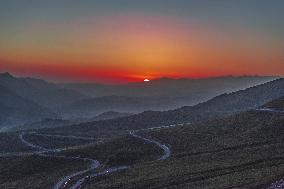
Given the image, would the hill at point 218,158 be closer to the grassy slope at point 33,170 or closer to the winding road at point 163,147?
the winding road at point 163,147

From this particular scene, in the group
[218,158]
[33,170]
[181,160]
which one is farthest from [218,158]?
[33,170]

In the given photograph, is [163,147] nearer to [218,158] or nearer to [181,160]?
[181,160]

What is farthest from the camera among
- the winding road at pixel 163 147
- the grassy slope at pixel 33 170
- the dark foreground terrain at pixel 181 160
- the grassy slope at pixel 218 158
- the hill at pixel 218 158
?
the winding road at pixel 163 147

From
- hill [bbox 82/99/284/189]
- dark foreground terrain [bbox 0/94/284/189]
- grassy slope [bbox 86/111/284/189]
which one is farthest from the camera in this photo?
dark foreground terrain [bbox 0/94/284/189]

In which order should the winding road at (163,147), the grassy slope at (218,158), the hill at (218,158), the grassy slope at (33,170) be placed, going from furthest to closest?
the winding road at (163,147), the grassy slope at (33,170), the grassy slope at (218,158), the hill at (218,158)

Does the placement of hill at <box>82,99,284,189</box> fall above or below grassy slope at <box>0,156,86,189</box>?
above

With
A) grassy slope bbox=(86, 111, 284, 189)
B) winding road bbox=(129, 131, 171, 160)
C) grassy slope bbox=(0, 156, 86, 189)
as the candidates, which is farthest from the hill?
grassy slope bbox=(0, 156, 86, 189)

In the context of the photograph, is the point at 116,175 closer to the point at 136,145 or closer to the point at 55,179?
the point at 55,179

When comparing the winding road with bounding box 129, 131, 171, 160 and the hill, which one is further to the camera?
the winding road with bounding box 129, 131, 171, 160

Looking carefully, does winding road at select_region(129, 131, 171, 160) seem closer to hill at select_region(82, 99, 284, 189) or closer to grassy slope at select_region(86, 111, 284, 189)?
hill at select_region(82, 99, 284, 189)

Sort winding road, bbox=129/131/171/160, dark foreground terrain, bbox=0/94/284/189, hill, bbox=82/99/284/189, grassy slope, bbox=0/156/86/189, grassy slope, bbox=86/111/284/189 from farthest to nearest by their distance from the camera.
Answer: winding road, bbox=129/131/171/160, grassy slope, bbox=0/156/86/189, dark foreground terrain, bbox=0/94/284/189, grassy slope, bbox=86/111/284/189, hill, bbox=82/99/284/189

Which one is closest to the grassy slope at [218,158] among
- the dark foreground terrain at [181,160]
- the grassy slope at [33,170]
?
the dark foreground terrain at [181,160]
